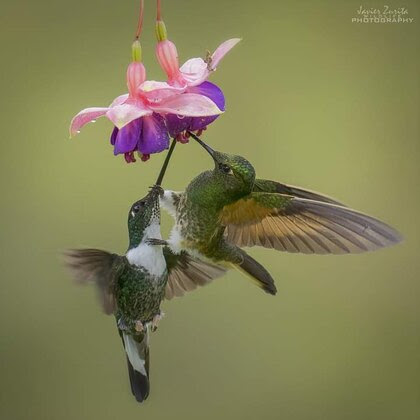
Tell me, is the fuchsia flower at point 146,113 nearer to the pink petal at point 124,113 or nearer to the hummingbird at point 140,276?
the pink petal at point 124,113

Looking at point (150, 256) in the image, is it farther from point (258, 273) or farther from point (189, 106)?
point (189, 106)

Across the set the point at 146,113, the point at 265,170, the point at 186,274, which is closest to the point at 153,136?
the point at 146,113

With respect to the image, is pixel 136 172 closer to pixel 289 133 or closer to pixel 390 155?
pixel 289 133

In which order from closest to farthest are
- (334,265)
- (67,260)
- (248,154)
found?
(67,260)
(248,154)
(334,265)

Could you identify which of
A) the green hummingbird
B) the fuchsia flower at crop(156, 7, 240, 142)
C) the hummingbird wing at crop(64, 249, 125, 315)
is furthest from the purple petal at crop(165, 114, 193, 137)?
the hummingbird wing at crop(64, 249, 125, 315)

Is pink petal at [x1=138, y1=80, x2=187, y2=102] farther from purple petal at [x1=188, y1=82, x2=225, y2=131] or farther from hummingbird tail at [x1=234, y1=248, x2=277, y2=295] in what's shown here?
hummingbird tail at [x1=234, y1=248, x2=277, y2=295]

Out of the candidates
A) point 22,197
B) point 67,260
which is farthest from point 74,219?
point 67,260
